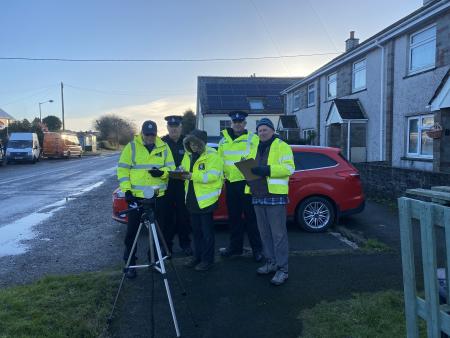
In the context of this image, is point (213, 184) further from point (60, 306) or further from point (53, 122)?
point (53, 122)

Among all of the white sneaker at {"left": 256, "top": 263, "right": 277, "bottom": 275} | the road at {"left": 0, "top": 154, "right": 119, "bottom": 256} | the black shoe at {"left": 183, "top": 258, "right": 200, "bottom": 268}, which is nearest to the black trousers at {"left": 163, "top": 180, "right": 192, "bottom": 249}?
the black shoe at {"left": 183, "top": 258, "right": 200, "bottom": 268}

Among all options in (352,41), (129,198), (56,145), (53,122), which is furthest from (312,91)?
(53,122)

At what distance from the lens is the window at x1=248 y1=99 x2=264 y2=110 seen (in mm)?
41959

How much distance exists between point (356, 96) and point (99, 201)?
36.4 feet

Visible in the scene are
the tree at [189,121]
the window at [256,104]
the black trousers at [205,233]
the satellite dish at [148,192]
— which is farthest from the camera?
the tree at [189,121]

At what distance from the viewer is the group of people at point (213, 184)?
482cm

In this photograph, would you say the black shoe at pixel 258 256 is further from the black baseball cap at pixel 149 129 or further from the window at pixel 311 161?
the window at pixel 311 161

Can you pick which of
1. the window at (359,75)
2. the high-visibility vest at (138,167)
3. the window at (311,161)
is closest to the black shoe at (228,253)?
the high-visibility vest at (138,167)

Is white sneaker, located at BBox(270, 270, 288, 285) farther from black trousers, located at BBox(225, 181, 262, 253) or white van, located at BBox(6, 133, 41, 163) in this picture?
white van, located at BBox(6, 133, 41, 163)

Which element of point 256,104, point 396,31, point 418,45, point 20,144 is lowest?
point 20,144

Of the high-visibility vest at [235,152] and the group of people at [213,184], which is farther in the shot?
the high-visibility vest at [235,152]

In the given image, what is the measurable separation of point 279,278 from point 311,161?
342 cm

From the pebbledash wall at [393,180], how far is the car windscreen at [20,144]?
27618 millimetres

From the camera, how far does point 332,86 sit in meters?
20.4
